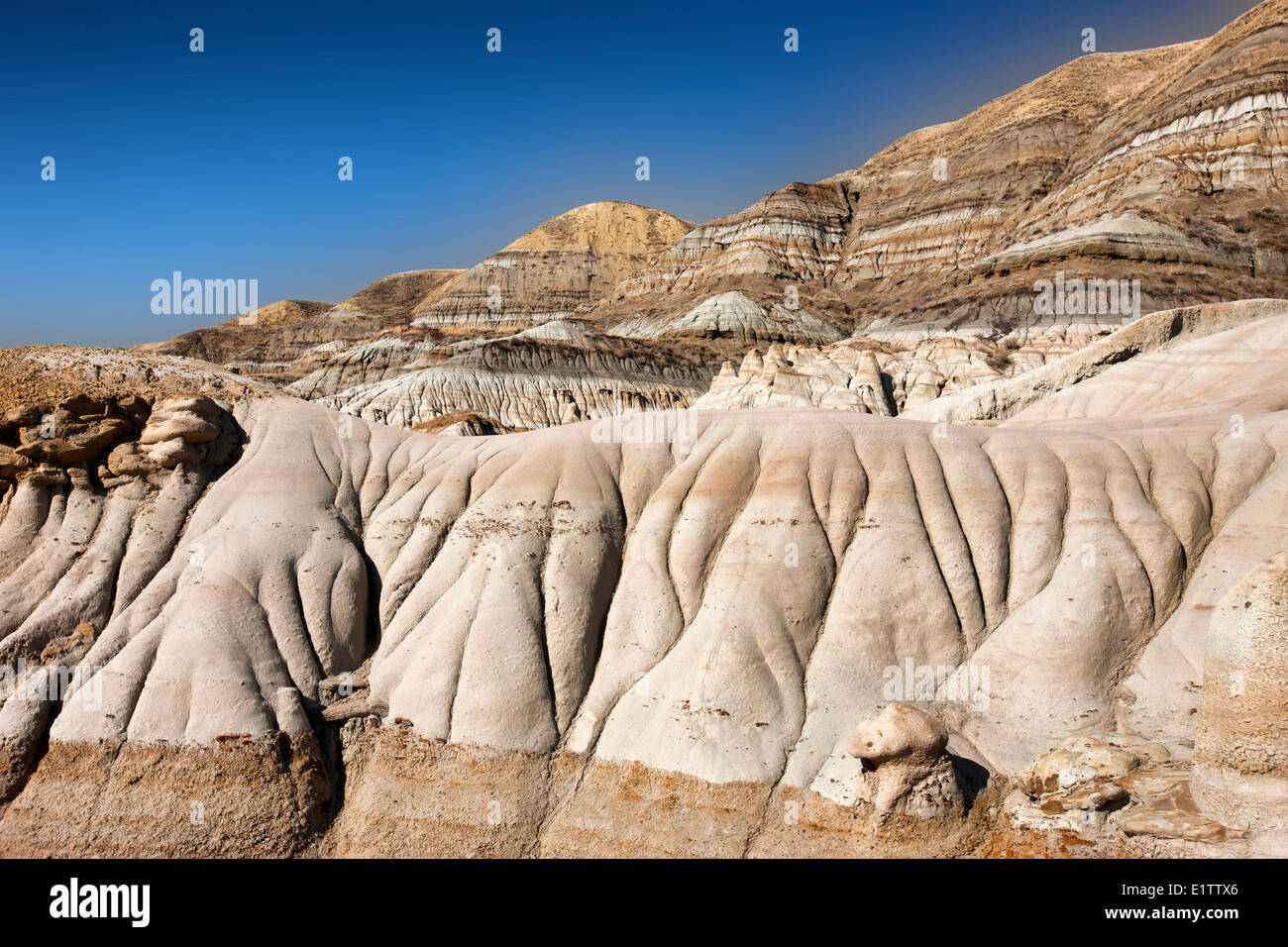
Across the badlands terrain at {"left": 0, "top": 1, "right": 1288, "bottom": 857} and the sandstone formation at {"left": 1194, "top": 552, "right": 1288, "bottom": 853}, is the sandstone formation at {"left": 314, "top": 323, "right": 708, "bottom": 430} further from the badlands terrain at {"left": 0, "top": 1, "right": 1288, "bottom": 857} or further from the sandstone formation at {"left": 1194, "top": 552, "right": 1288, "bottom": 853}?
the sandstone formation at {"left": 1194, "top": 552, "right": 1288, "bottom": 853}

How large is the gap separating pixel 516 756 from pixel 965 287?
6501 centimetres

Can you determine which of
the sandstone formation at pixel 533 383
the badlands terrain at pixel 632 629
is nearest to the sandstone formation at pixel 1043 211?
the sandstone formation at pixel 533 383

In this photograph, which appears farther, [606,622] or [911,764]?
[606,622]

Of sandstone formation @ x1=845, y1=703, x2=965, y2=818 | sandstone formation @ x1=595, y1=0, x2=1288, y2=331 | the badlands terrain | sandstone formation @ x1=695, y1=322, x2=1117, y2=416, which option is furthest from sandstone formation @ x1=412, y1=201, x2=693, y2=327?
sandstone formation @ x1=845, y1=703, x2=965, y2=818

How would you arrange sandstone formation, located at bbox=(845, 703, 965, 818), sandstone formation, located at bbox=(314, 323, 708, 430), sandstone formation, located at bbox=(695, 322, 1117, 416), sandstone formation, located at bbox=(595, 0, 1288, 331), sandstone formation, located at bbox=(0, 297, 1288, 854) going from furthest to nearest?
sandstone formation, located at bbox=(314, 323, 708, 430), sandstone formation, located at bbox=(595, 0, 1288, 331), sandstone formation, located at bbox=(695, 322, 1117, 416), sandstone formation, located at bbox=(0, 297, 1288, 854), sandstone formation, located at bbox=(845, 703, 965, 818)

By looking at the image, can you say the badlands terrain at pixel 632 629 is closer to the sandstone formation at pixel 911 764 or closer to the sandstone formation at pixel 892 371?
the sandstone formation at pixel 911 764

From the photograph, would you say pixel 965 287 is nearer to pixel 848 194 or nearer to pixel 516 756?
pixel 848 194

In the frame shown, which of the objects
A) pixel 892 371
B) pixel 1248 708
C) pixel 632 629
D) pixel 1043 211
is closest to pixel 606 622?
pixel 632 629

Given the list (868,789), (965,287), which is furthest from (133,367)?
(965,287)

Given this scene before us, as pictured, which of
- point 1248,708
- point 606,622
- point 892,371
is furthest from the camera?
point 892,371

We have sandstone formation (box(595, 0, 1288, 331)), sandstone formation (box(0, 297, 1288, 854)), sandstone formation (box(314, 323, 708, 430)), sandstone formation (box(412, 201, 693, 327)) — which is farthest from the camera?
sandstone formation (box(412, 201, 693, 327))

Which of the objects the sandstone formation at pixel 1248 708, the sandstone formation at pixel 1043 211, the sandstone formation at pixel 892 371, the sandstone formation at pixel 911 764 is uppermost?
the sandstone formation at pixel 1043 211

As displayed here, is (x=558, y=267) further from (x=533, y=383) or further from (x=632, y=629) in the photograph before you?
(x=632, y=629)

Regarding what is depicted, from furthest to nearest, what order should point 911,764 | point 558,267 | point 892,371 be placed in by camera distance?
point 558,267
point 892,371
point 911,764
